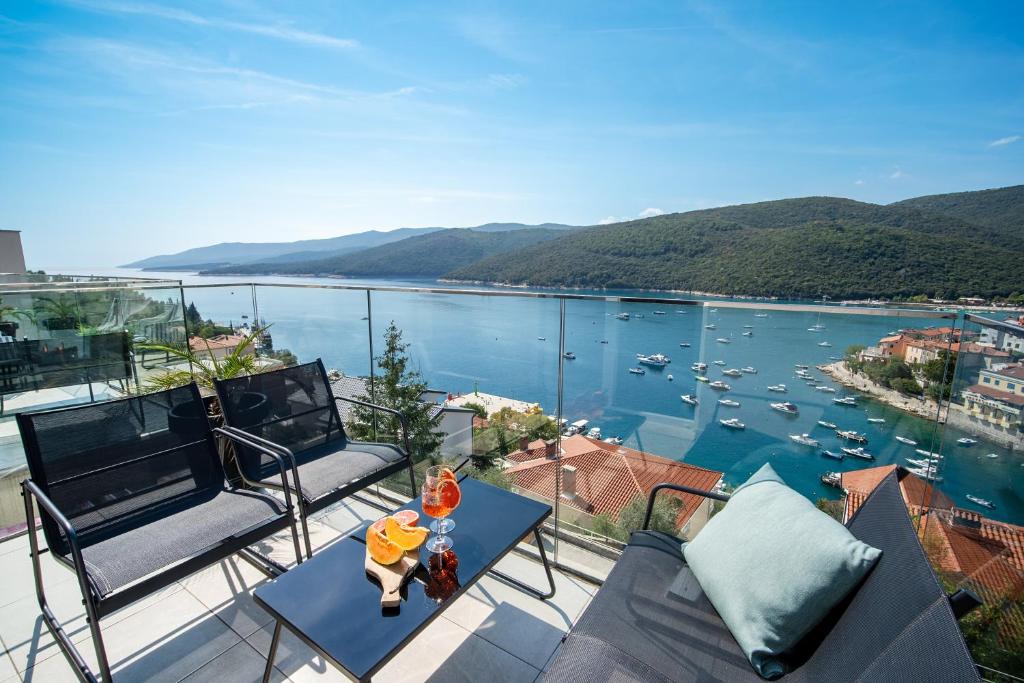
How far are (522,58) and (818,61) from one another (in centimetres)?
1268

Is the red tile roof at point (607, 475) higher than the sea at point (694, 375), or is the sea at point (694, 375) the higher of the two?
the sea at point (694, 375)

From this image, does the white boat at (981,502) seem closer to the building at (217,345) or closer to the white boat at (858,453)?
the white boat at (858,453)

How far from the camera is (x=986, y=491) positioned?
146cm

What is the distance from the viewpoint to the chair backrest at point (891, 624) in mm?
743

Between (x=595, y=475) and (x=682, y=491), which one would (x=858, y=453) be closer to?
(x=682, y=491)

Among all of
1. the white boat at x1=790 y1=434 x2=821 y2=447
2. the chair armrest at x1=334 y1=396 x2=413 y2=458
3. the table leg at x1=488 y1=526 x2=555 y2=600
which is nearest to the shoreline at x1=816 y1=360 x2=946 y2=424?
the white boat at x1=790 y1=434 x2=821 y2=447

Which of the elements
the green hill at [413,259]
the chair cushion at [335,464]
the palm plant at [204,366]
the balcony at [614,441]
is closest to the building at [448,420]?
the balcony at [614,441]

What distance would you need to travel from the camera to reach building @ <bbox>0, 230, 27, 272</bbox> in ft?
40.3

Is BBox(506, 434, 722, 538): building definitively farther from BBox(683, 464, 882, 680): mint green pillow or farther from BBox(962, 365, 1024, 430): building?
BBox(962, 365, 1024, 430): building

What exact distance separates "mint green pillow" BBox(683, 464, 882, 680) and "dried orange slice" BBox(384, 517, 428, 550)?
0.96 meters

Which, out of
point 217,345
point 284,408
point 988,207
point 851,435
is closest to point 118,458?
point 284,408

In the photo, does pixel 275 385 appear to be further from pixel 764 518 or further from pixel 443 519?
pixel 764 518

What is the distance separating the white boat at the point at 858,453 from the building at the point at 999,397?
0.33 metres

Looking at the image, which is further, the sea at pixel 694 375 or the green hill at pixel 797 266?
the green hill at pixel 797 266
